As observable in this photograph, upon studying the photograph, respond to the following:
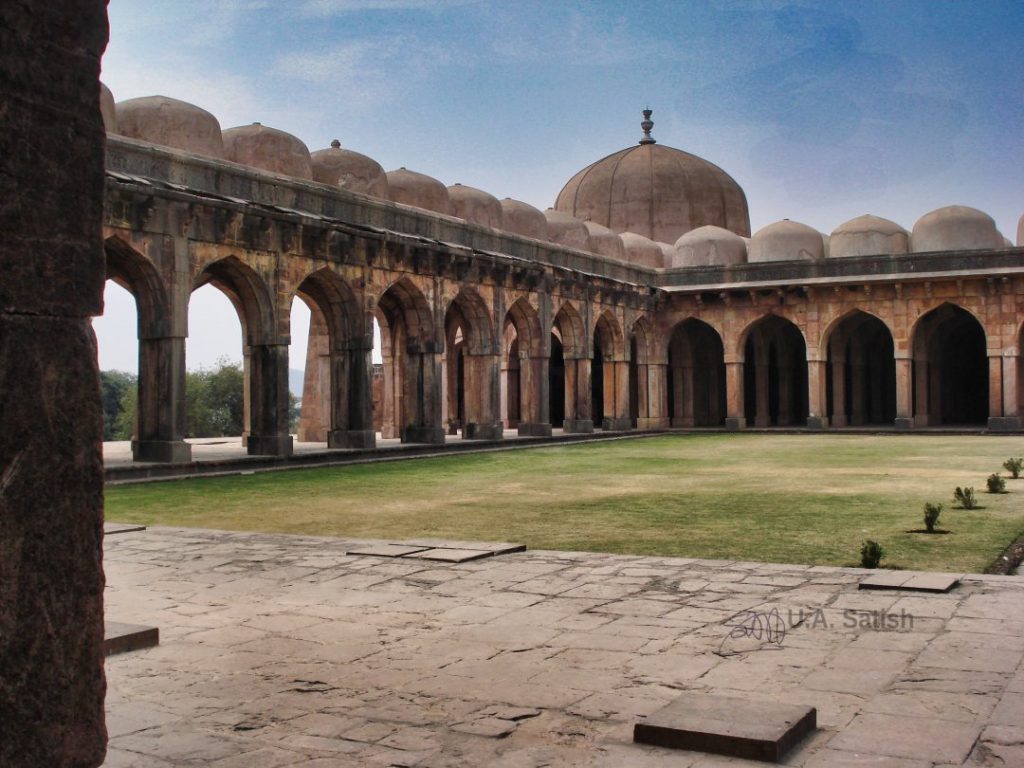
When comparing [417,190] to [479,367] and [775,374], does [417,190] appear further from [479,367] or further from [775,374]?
[775,374]

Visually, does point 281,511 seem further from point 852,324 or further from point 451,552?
point 852,324

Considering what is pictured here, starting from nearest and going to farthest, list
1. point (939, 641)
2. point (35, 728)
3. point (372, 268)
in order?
point (35, 728) → point (939, 641) → point (372, 268)

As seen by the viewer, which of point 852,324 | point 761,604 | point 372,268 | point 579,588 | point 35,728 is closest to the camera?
point 35,728

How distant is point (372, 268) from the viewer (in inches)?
816

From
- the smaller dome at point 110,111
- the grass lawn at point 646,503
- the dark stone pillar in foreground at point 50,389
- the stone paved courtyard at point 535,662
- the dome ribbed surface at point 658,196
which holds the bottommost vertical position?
the stone paved courtyard at point 535,662

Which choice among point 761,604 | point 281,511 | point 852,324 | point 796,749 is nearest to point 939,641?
point 761,604

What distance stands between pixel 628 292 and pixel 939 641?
25761mm

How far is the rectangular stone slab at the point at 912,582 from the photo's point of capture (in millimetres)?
5910

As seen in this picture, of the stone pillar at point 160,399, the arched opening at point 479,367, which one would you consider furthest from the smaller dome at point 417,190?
the stone pillar at point 160,399

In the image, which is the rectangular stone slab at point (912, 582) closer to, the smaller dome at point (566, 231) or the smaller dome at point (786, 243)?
the smaller dome at point (566, 231)

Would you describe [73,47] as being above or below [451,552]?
above

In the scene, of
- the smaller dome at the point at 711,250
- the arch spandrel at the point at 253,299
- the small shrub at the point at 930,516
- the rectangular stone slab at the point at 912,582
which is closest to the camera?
the rectangular stone slab at the point at 912,582

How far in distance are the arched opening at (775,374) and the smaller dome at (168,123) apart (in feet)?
62.1

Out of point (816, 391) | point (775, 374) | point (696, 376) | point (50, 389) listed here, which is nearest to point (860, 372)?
point (775, 374)
